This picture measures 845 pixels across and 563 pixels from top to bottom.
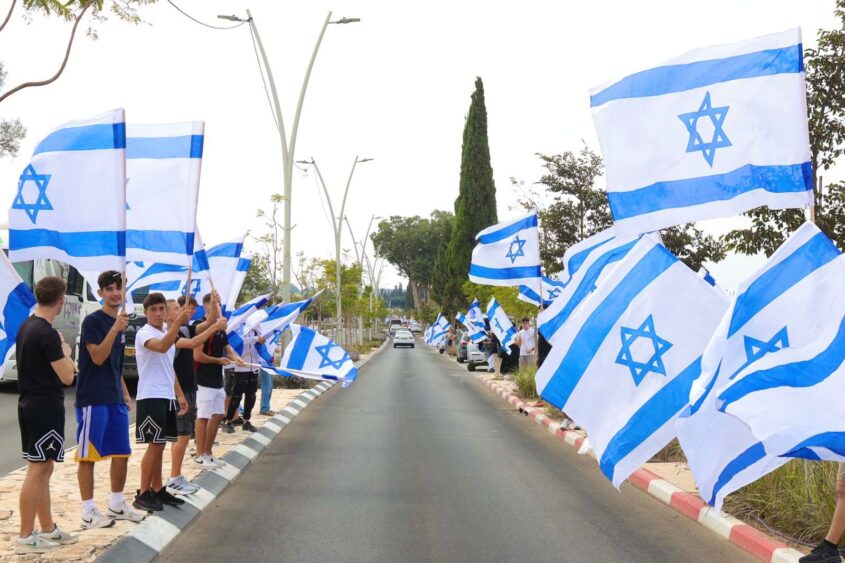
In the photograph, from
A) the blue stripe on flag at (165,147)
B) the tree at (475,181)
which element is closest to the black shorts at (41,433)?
the blue stripe on flag at (165,147)

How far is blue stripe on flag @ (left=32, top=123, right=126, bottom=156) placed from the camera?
22.8ft

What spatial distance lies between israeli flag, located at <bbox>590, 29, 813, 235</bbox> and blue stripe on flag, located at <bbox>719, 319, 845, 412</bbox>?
1262 millimetres

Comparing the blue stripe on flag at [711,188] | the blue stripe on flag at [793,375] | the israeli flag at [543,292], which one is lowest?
the blue stripe on flag at [793,375]

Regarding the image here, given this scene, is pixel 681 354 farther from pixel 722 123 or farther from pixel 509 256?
pixel 509 256

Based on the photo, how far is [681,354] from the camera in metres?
6.54

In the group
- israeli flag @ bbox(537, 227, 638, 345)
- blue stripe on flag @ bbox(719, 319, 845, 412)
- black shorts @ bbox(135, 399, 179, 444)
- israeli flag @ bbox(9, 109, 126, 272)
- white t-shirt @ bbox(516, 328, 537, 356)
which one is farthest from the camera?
white t-shirt @ bbox(516, 328, 537, 356)

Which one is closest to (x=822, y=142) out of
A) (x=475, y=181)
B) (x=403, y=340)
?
(x=475, y=181)

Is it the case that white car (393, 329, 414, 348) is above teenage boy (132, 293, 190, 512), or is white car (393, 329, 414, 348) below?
below

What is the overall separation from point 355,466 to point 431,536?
3.64 metres

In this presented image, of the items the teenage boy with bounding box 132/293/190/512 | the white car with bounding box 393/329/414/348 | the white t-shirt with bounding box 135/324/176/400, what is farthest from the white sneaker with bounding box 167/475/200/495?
the white car with bounding box 393/329/414/348

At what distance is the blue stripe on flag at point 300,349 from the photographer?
1359 cm

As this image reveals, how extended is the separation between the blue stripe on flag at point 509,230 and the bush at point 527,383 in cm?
366

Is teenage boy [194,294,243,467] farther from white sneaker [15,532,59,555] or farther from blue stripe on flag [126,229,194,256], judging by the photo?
white sneaker [15,532,59,555]

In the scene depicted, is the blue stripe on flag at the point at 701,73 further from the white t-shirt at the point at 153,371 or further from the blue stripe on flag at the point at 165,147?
the white t-shirt at the point at 153,371
